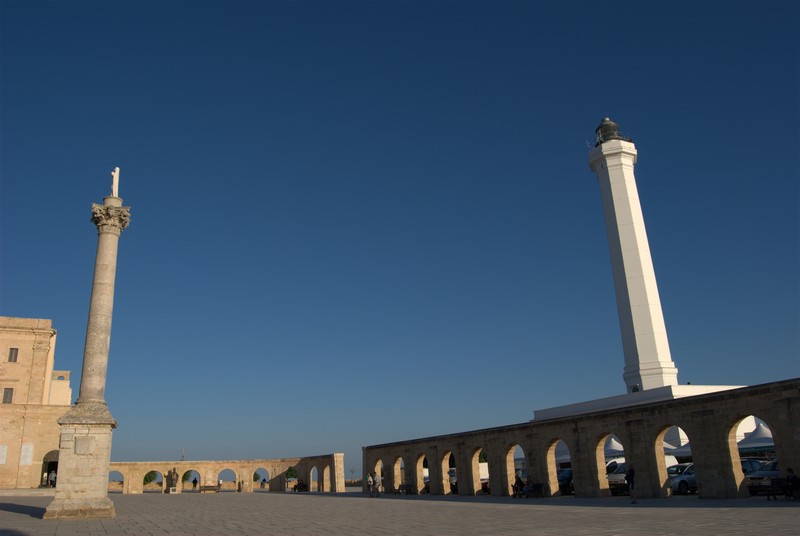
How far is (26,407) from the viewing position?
42.8 meters

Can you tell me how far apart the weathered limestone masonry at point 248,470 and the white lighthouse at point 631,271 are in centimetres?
2021

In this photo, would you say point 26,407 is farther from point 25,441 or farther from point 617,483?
point 617,483

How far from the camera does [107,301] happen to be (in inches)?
847

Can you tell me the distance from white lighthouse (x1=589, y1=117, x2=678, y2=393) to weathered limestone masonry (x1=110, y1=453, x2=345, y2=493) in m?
20.2

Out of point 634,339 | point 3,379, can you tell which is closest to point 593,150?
point 634,339

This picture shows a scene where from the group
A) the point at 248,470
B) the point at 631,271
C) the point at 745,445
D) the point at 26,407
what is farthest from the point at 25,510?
the point at 631,271

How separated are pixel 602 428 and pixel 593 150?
2387 cm

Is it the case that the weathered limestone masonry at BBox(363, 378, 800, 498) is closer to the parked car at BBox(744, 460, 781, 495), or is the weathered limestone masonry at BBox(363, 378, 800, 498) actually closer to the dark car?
the parked car at BBox(744, 460, 781, 495)

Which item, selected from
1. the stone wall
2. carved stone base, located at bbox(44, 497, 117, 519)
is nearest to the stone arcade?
carved stone base, located at bbox(44, 497, 117, 519)

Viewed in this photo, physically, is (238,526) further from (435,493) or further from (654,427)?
(435,493)

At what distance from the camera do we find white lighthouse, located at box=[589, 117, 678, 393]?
3684cm

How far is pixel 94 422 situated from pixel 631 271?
31.0 meters

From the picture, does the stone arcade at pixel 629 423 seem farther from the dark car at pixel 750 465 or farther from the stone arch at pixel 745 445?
the dark car at pixel 750 465

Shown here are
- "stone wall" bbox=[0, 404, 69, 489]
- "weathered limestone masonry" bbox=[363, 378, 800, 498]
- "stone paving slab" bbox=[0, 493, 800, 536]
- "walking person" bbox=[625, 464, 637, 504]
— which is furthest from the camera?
"stone wall" bbox=[0, 404, 69, 489]
